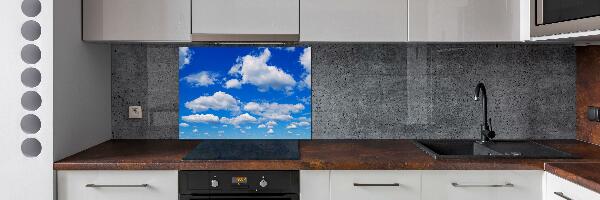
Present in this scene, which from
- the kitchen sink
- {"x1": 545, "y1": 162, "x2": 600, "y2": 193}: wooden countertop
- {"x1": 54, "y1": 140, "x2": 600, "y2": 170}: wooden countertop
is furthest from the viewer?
the kitchen sink

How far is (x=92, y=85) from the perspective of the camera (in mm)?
2770

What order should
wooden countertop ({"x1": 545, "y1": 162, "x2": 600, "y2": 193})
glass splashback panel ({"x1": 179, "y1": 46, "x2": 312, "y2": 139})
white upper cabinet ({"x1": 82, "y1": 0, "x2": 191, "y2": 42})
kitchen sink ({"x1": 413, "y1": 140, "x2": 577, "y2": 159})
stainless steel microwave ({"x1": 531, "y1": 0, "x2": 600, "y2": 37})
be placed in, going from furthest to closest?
1. glass splashback panel ({"x1": 179, "y1": 46, "x2": 312, "y2": 139})
2. kitchen sink ({"x1": 413, "y1": 140, "x2": 577, "y2": 159})
3. white upper cabinet ({"x1": 82, "y1": 0, "x2": 191, "y2": 42})
4. stainless steel microwave ({"x1": 531, "y1": 0, "x2": 600, "y2": 37})
5. wooden countertop ({"x1": 545, "y1": 162, "x2": 600, "y2": 193})

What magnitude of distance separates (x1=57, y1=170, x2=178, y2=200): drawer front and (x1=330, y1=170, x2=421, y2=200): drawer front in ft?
2.16

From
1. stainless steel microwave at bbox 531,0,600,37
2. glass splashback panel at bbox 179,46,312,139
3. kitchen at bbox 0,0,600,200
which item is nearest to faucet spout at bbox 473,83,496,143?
kitchen at bbox 0,0,600,200

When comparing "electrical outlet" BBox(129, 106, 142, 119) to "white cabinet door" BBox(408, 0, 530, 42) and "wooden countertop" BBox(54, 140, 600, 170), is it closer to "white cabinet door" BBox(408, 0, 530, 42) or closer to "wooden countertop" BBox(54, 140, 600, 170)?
"wooden countertop" BBox(54, 140, 600, 170)

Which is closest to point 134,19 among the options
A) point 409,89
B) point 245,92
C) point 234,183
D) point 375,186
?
point 245,92
